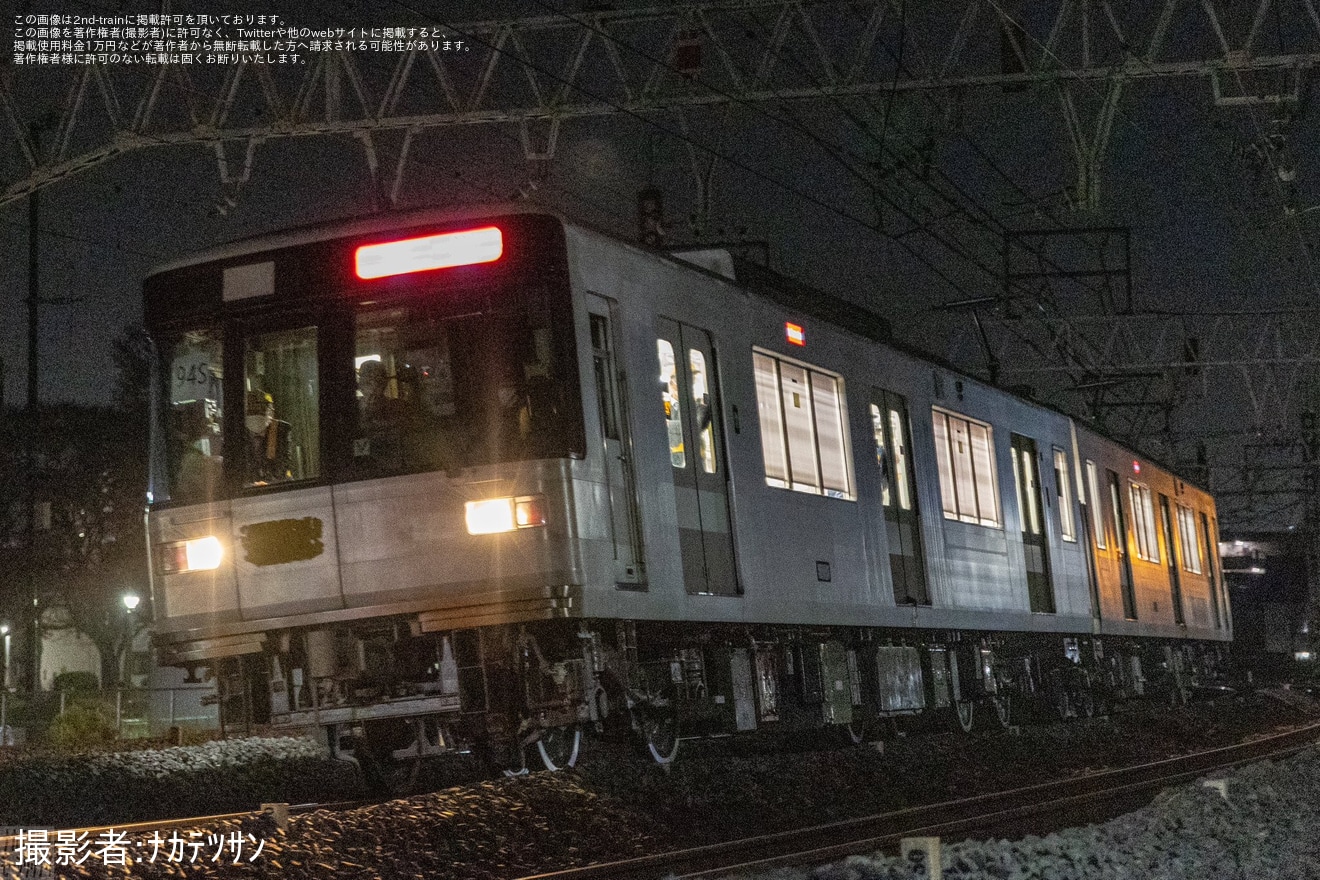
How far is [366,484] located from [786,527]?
11.2ft

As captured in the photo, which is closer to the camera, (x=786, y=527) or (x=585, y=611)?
(x=585, y=611)

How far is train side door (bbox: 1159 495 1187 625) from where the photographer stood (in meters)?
23.5

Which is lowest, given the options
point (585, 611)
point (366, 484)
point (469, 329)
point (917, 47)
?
point (585, 611)

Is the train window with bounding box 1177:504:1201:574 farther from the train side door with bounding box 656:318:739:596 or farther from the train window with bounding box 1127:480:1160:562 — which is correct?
the train side door with bounding box 656:318:739:596

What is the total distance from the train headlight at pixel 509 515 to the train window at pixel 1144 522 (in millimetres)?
14268

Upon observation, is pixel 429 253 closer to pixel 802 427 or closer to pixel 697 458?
pixel 697 458

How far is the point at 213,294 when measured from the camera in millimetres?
9555

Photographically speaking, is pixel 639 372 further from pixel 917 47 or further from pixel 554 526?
pixel 917 47

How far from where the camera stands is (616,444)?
935 centimetres

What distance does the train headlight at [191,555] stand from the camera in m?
9.36

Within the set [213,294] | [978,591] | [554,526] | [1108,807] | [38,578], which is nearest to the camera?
[554,526]

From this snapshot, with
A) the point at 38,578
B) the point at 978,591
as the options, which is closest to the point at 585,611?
the point at 978,591

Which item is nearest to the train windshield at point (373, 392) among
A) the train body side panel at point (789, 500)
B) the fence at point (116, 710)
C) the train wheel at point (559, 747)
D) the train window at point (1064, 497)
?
the train body side panel at point (789, 500)

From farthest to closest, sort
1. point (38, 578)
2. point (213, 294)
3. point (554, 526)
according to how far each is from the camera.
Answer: point (38, 578)
point (213, 294)
point (554, 526)
